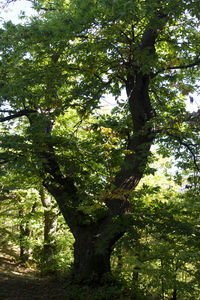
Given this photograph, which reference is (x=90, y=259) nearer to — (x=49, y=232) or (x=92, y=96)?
(x=92, y=96)

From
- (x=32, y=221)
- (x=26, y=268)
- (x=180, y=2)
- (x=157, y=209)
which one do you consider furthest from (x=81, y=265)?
(x=26, y=268)

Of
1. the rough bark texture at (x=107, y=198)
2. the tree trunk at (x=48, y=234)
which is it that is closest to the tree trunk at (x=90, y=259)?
the rough bark texture at (x=107, y=198)

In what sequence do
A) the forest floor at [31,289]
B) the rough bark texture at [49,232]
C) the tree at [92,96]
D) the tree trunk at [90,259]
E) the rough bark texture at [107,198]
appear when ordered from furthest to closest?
the rough bark texture at [49,232], the tree trunk at [90,259], the rough bark texture at [107,198], the forest floor at [31,289], the tree at [92,96]

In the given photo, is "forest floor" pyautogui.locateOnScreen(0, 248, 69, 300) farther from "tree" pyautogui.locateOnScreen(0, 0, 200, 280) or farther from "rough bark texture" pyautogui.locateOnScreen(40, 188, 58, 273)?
"rough bark texture" pyautogui.locateOnScreen(40, 188, 58, 273)

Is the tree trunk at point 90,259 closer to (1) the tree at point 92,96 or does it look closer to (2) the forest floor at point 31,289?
(1) the tree at point 92,96

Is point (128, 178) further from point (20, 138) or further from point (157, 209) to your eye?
point (20, 138)

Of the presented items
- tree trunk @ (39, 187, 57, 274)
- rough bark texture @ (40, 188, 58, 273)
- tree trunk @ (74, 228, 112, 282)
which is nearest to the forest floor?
tree trunk @ (74, 228, 112, 282)

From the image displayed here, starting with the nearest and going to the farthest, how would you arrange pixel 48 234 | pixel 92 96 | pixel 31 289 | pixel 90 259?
pixel 92 96 < pixel 90 259 < pixel 31 289 < pixel 48 234

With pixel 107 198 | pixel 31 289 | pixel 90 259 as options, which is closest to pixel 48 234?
pixel 31 289

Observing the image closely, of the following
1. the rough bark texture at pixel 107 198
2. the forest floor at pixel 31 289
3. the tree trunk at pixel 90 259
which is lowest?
the forest floor at pixel 31 289

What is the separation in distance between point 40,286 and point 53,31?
695cm

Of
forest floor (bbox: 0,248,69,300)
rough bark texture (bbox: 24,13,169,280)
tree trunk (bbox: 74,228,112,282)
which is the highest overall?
rough bark texture (bbox: 24,13,169,280)

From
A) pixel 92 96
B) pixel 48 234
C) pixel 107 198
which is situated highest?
pixel 92 96

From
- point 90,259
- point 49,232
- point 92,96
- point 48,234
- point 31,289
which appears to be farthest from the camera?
point 49,232
